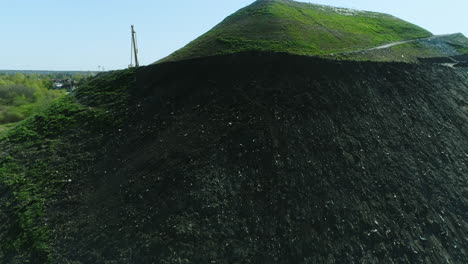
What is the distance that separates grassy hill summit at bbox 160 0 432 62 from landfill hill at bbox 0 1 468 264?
1.94 meters

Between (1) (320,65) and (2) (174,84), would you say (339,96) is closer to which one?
(1) (320,65)

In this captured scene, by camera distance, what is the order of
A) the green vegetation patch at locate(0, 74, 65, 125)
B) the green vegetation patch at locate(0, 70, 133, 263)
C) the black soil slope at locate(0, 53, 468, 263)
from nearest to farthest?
the black soil slope at locate(0, 53, 468, 263), the green vegetation patch at locate(0, 70, 133, 263), the green vegetation patch at locate(0, 74, 65, 125)

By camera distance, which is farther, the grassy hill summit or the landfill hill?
the grassy hill summit

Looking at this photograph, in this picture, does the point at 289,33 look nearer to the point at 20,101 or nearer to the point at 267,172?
the point at 267,172

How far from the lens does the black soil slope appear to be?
1060 cm

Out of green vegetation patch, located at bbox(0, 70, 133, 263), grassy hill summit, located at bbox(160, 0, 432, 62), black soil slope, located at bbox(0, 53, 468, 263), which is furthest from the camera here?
grassy hill summit, located at bbox(160, 0, 432, 62)

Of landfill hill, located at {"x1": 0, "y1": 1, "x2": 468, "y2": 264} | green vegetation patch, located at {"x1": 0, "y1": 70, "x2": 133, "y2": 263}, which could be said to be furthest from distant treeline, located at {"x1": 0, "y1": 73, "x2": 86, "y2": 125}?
landfill hill, located at {"x1": 0, "y1": 1, "x2": 468, "y2": 264}

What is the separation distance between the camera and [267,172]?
1250cm

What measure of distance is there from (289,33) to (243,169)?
499 inches

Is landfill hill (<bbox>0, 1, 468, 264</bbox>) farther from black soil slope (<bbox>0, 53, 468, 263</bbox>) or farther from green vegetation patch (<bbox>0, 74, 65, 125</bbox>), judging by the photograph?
green vegetation patch (<bbox>0, 74, 65, 125</bbox>)

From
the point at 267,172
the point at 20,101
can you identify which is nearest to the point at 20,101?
the point at 20,101

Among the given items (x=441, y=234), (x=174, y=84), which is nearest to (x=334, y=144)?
(x=441, y=234)

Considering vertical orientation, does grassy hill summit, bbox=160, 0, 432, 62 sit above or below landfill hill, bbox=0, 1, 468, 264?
above

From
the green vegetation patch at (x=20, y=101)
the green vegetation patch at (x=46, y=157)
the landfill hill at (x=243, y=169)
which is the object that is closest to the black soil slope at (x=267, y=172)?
the landfill hill at (x=243, y=169)
